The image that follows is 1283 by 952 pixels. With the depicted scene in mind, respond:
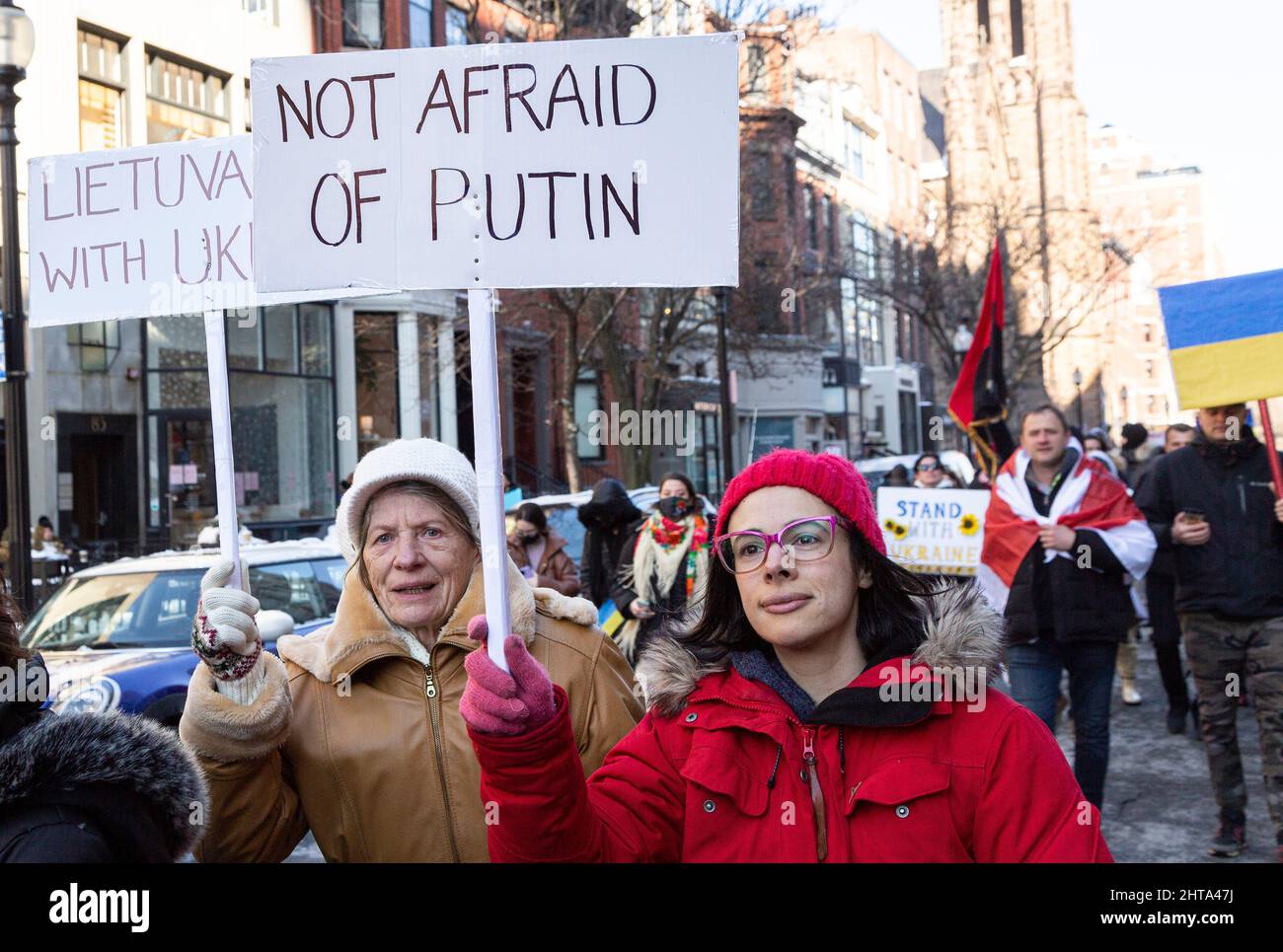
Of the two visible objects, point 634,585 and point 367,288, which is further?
point 634,585

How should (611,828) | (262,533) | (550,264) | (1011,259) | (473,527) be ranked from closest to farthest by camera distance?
(611,828) → (550,264) → (473,527) → (262,533) → (1011,259)

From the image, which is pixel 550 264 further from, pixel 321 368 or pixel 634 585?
pixel 321 368

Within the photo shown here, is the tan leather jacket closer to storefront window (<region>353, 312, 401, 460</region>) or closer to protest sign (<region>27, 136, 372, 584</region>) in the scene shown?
protest sign (<region>27, 136, 372, 584</region>)

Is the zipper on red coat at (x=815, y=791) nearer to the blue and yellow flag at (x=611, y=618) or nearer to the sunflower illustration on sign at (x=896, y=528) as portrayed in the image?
the blue and yellow flag at (x=611, y=618)

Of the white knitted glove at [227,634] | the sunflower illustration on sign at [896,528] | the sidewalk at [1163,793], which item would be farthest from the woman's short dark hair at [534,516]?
the white knitted glove at [227,634]

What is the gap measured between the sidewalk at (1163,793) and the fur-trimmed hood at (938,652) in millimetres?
3731

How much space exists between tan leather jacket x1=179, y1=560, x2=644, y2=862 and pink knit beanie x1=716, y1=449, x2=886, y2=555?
76 centimetres

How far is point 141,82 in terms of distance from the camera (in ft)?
71.1

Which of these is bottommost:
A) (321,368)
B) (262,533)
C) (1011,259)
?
(262,533)

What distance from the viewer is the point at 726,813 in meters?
2.29

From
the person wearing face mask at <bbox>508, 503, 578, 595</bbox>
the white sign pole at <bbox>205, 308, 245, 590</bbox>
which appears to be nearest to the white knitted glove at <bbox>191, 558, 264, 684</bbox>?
the white sign pole at <bbox>205, 308, 245, 590</bbox>

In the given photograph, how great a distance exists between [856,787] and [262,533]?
2250 centimetres

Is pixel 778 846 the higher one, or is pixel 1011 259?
pixel 1011 259

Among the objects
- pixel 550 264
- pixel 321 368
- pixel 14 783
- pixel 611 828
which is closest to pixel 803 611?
pixel 611 828
